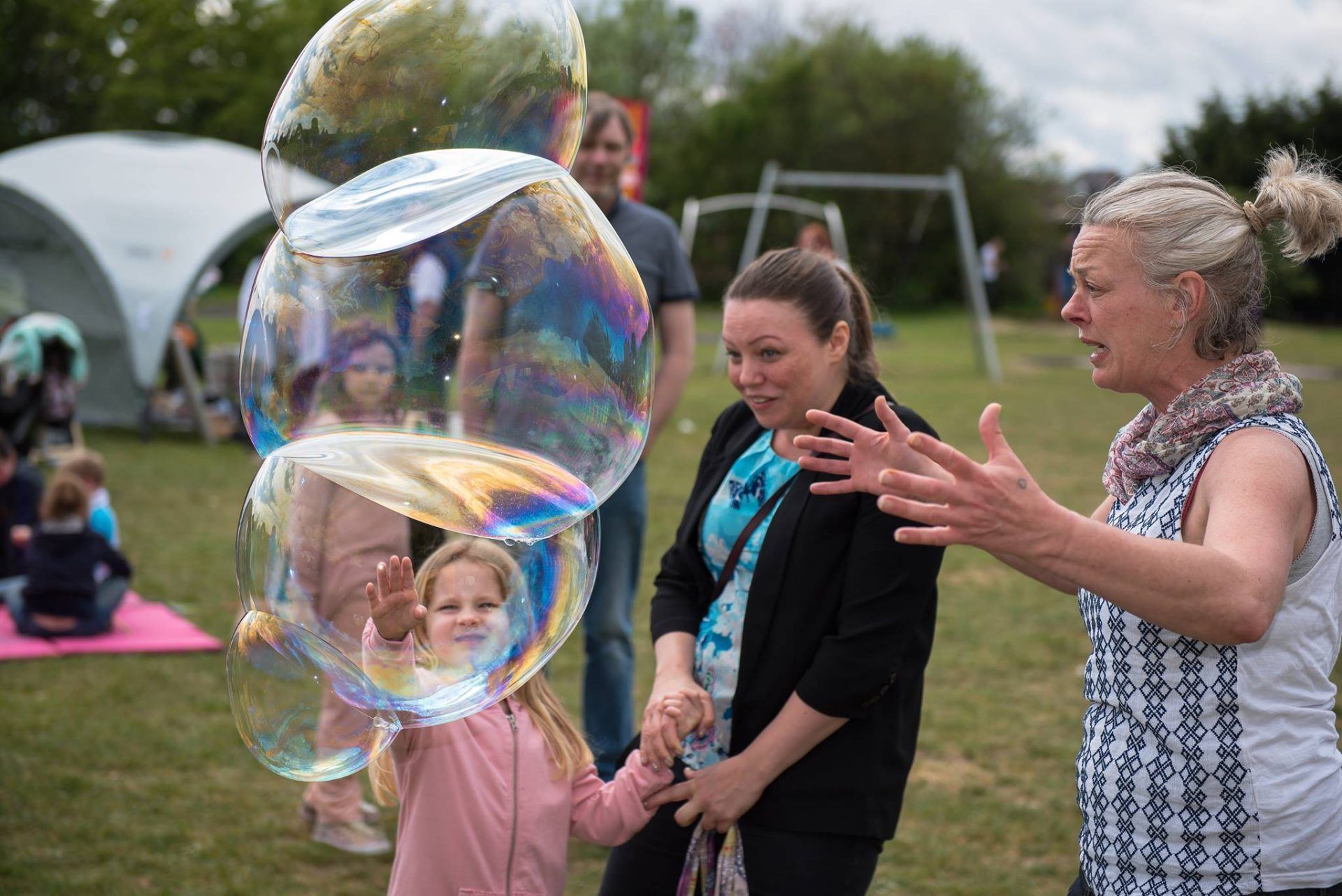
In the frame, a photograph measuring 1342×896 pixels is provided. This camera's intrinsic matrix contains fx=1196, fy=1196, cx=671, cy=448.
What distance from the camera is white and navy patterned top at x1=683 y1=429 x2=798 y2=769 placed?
8.05 feet

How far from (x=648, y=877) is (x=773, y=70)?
38.0m

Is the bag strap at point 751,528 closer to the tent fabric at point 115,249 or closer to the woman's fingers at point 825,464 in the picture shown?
the woman's fingers at point 825,464

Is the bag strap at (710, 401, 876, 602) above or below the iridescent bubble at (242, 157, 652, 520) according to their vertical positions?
below

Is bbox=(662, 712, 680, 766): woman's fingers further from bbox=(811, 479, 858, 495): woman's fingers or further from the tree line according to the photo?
the tree line

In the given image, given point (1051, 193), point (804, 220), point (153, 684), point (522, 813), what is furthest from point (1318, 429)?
point (1051, 193)

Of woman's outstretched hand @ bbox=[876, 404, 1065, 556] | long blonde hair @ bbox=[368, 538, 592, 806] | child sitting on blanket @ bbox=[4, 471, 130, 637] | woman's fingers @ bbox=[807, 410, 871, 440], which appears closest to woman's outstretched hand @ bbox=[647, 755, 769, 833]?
long blonde hair @ bbox=[368, 538, 592, 806]

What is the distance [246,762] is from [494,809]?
9.26 feet

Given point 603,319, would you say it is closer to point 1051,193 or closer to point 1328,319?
point 1328,319

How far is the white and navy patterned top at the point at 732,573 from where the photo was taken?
8.05 ft

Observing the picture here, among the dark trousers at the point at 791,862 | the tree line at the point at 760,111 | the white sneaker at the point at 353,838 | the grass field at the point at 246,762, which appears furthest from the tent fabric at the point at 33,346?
the tree line at the point at 760,111

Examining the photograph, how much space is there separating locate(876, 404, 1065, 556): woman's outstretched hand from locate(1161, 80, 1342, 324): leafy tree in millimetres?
32390

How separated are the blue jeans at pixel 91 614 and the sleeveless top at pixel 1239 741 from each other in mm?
5687

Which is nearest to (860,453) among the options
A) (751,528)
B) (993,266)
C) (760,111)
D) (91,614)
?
(751,528)

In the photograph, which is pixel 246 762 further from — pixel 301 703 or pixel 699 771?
pixel 699 771
